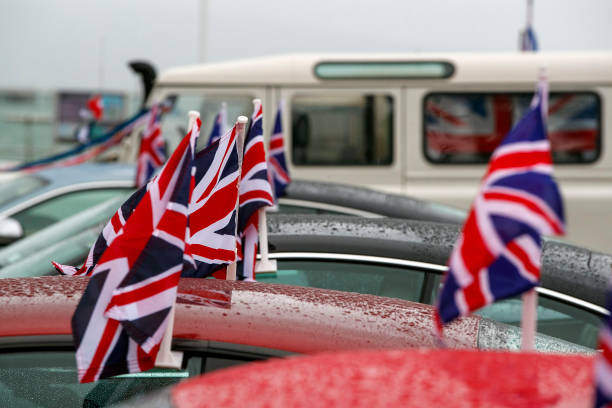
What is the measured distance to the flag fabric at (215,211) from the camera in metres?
2.64

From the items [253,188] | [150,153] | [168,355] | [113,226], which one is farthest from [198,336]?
[150,153]

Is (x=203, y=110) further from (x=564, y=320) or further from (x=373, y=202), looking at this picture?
(x=564, y=320)

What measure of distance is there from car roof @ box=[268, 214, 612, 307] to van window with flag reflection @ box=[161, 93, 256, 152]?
5300 millimetres

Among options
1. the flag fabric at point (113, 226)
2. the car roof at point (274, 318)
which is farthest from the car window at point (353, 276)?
the car roof at point (274, 318)

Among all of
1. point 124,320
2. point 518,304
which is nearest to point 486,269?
point 124,320

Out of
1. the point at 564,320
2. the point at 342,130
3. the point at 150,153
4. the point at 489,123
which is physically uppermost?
the point at 489,123

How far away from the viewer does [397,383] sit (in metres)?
1.36

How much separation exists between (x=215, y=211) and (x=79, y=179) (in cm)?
340

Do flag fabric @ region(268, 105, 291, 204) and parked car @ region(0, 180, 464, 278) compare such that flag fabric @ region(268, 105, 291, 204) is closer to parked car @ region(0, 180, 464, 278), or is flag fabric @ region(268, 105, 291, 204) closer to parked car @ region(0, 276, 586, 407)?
parked car @ region(0, 180, 464, 278)

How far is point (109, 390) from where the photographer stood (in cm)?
183

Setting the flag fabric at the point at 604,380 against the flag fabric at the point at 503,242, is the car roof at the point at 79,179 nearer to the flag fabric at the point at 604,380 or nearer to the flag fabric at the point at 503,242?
the flag fabric at the point at 503,242

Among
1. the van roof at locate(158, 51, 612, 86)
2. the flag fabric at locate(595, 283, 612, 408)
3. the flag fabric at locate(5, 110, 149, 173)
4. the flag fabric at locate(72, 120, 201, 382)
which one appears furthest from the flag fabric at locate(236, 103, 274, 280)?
the flag fabric at locate(5, 110, 149, 173)

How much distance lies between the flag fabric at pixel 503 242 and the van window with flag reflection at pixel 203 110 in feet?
23.2

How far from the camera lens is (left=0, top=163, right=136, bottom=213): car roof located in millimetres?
5805
